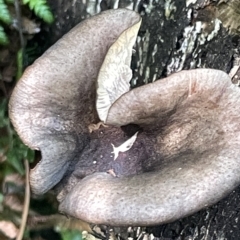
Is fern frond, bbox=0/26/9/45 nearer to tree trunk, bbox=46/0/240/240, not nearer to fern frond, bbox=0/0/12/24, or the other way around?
fern frond, bbox=0/0/12/24

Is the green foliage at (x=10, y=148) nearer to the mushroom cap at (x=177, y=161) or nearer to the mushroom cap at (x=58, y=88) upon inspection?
the mushroom cap at (x=58, y=88)

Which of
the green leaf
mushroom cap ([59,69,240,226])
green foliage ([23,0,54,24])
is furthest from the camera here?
the green leaf

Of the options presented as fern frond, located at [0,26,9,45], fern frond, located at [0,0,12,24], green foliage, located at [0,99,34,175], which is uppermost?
fern frond, located at [0,0,12,24]

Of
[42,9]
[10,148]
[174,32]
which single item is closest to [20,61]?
[42,9]

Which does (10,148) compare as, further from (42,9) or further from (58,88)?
(42,9)

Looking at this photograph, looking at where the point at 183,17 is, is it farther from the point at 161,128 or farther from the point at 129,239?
the point at 129,239

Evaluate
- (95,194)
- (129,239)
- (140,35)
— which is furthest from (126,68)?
(129,239)

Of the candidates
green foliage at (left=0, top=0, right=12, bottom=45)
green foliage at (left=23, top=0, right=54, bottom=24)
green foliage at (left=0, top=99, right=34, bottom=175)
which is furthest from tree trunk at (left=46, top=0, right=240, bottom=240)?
green foliage at (left=0, top=99, right=34, bottom=175)
